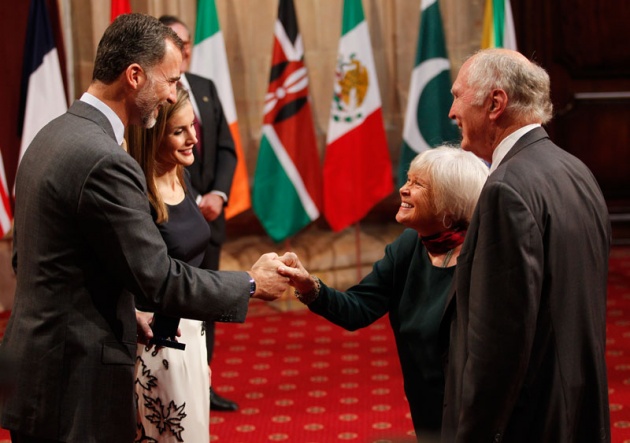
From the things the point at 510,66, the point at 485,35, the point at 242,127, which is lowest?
the point at 242,127

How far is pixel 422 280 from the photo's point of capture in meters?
2.82

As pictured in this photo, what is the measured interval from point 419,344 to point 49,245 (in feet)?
3.56

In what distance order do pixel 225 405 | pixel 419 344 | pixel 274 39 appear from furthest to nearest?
pixel 274 39 → pixel 225 405 → pixel 419 344

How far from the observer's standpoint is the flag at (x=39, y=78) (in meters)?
6.14

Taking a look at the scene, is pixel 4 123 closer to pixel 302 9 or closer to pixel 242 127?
pixel 242 127

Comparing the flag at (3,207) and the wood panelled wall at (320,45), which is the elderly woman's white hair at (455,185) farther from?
the wood panelled wall at (320,45)

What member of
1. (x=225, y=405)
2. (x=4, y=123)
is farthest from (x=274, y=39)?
(x=225, y=405)

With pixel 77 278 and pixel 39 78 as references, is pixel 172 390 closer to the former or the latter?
pixel 77 278

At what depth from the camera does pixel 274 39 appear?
6.73 meters

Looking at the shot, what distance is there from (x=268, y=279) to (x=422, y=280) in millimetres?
455

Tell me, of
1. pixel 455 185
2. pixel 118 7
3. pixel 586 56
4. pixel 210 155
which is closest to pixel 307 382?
pixel 210 155

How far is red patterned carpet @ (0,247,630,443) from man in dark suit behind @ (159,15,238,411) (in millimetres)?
555

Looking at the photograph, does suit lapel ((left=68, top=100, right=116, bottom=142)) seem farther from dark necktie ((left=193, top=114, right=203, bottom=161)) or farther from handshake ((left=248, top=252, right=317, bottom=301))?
dark necktie ((left=193, top=114, right=203, bottom=161))

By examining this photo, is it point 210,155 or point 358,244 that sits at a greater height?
point 210,155
